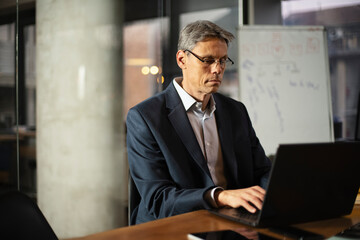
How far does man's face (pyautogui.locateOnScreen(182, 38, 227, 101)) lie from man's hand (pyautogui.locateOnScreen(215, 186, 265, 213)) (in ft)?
1.85

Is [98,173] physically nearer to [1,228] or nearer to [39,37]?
[39,37]

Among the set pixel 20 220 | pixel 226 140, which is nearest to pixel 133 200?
pixel 226 140

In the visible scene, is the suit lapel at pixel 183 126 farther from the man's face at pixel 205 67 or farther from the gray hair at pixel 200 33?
the gray hair at pixel 200 33

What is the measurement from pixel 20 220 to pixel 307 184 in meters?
0.68

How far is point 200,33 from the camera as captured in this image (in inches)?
60.9

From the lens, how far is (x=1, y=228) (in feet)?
2.51

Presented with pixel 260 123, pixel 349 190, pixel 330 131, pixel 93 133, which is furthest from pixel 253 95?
pixel 349 190

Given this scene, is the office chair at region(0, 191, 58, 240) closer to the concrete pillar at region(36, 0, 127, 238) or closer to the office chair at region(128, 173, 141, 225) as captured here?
the office chair at region(128, 173, 141, 225)

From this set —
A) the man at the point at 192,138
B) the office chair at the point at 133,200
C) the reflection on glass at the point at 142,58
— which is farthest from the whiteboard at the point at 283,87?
the office chair at the point at 133,200

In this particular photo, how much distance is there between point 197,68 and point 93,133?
155 cm

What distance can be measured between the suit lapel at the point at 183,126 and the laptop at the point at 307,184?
36 cm

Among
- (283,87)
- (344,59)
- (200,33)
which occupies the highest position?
(344,59)

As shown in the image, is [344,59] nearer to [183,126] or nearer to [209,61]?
[209,61]

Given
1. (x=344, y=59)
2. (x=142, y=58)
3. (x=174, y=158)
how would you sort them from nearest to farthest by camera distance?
(x=174, y=158)
(x=142, y=58)
(x=344, y=59)
